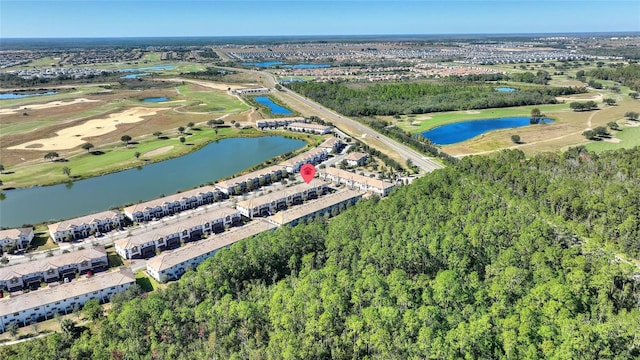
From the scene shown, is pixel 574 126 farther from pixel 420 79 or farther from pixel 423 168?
pixel 420 79

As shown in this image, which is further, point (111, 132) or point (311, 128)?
point (311, 128)

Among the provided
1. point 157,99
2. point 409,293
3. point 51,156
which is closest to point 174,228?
point 409,293

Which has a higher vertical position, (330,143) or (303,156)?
(330,143)

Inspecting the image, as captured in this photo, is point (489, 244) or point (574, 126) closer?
point (489, 244)

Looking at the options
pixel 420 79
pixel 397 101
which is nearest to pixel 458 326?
pixel 397 101

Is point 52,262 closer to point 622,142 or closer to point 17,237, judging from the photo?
point 17,237

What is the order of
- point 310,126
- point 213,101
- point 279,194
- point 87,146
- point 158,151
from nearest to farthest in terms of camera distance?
point 279,194, point 87,146, point 158,151, point 310,126, point 213,101
